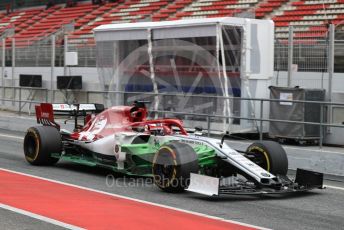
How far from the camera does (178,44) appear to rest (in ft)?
58.0

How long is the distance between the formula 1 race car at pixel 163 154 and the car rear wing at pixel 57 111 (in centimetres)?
2

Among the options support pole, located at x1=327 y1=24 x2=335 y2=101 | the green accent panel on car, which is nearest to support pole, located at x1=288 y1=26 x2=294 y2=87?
support pole, located at x1=327 y1=24 x2=335 y2=101

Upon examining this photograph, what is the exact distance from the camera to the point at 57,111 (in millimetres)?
12516

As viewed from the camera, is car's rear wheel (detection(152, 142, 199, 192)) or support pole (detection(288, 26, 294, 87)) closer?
car's rear wheel (detection(152, 142, 199, 192))

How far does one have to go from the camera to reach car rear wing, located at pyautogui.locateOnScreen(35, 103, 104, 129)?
479 inches

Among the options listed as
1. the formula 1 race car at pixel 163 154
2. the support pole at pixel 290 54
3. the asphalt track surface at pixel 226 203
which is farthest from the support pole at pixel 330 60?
Answer: the formula 1 race car at pixel 163 154

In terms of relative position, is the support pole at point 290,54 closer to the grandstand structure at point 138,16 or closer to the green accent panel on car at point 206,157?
the grandstand structure at point 138,16

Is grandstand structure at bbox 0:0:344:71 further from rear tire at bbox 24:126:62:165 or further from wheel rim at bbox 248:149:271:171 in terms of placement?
rear tire at bbox 24:126:62:165

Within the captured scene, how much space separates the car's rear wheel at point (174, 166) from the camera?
8797 millimetres

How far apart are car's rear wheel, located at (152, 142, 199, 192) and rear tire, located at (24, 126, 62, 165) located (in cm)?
280

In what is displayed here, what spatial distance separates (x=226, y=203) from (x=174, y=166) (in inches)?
35.3

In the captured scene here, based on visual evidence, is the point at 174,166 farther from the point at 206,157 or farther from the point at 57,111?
the point at 57,111

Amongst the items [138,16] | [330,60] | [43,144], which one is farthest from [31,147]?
[138,16]

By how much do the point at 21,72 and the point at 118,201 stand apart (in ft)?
65.9
